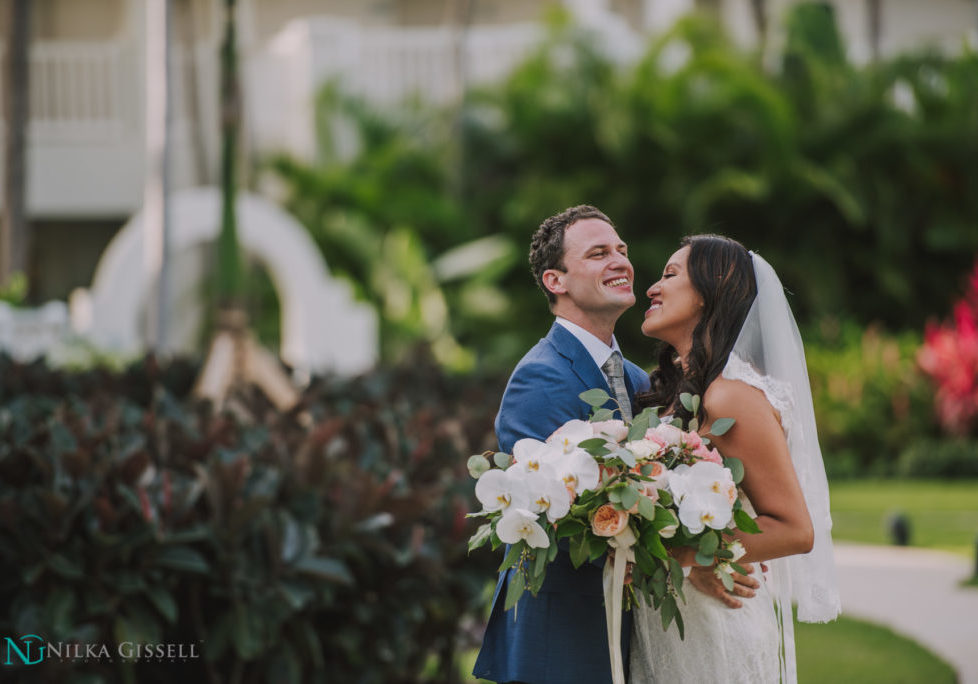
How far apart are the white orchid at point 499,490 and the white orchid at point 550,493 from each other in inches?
1.4

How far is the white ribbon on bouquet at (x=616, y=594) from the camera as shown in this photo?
268 centimetres

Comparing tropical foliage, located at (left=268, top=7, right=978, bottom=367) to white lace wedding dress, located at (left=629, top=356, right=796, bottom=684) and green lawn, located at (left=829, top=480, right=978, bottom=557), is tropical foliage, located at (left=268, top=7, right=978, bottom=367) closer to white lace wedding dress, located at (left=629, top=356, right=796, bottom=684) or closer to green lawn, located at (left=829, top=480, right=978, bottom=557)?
green lawn, located at (left=829, top=480, right=978, bottom=557)

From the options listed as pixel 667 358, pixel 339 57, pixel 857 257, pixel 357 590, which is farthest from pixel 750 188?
pixel 667 358

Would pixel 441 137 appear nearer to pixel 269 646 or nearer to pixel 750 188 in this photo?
pixel 750 188

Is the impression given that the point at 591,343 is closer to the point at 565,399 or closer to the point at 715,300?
the point at 565,399

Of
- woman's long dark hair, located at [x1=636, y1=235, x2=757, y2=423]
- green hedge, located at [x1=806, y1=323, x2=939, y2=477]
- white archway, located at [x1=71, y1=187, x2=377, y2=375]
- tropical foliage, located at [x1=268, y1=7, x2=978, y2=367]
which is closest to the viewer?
woman's long dark hair, located at [x1=636, y1=235, x2=757, y2=423]

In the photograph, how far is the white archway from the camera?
43.0 feet

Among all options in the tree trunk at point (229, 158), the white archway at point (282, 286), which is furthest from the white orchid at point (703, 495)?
the white archway at point (282, 286)

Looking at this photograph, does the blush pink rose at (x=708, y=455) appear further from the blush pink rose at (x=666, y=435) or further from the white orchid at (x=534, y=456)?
the white orchid at (x=534, y=456)

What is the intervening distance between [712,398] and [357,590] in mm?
2394

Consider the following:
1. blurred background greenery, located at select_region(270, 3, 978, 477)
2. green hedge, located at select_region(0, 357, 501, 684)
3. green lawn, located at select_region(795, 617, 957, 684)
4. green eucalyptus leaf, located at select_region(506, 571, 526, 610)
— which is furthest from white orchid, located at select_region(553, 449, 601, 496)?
blurred background greenery, located at select_region(270, 3, 978, 477)

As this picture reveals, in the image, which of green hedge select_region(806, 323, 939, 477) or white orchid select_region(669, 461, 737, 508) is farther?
green hedge select_region(806, 323, 939, 477)

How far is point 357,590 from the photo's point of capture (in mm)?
4875

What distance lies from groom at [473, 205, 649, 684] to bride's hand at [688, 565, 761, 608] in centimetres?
20
